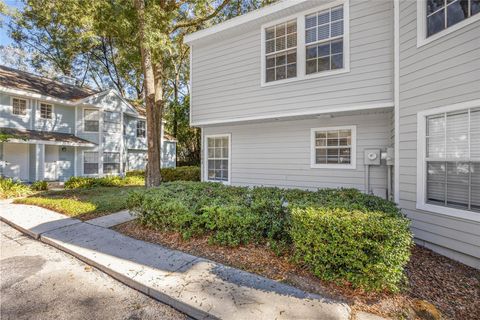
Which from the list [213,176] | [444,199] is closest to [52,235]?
[213,176]

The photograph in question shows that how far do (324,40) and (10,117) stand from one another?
1678 cm

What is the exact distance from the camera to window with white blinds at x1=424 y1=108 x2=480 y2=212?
3707 millimetres

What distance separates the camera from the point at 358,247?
2920 mm

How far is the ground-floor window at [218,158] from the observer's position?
8.68 m

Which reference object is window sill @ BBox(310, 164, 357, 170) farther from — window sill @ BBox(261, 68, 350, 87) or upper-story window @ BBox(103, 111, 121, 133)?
upper-story window @ BBox(103, 111, 121, 133)

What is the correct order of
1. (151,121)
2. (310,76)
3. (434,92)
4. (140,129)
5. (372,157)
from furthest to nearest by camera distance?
(140,129), (151,121), (310,76), (372,157), (434,92)

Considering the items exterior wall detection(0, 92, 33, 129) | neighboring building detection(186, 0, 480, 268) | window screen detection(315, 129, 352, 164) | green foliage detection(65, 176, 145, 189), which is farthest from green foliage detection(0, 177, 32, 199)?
window screen detection(315, 129, 352, 164)

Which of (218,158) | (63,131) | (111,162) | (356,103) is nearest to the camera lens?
(356,103)

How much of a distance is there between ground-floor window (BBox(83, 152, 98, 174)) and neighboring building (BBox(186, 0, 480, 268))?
11936 millimetres

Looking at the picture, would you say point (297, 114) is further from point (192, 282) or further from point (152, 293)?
point (152, 293)

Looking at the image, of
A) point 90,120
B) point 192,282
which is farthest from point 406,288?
point 90,120

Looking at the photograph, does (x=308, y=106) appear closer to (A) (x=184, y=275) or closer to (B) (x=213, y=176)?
(B) (x=213, y=176)

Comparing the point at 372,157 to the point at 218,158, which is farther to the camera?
the point at 218,158

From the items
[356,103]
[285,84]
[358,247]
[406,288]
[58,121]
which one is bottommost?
[406,288]
